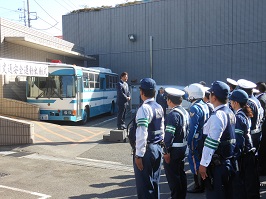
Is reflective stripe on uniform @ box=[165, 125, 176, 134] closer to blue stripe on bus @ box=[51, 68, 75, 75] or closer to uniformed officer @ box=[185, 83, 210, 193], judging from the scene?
uniformed officer @ box=[185, 83, 210, 193]

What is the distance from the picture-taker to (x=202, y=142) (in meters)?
3.96

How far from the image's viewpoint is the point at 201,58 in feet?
67.4

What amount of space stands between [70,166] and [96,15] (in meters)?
18.7

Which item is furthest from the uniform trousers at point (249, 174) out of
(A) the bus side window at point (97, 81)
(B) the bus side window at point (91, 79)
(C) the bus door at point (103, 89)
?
(C) the bus door at point (103, 89)

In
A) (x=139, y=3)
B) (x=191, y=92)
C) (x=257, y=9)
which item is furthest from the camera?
(x=139, y=3)

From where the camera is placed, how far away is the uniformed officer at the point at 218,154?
11.8 feet

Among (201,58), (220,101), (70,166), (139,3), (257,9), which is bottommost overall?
(70,166)

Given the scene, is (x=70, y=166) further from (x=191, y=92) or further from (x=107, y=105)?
(x=107, y=105)

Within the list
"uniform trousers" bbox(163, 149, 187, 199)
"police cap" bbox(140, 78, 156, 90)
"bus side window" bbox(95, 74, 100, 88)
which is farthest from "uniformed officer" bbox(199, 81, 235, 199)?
"bus side window" bbox(95, 74, 100, 88)

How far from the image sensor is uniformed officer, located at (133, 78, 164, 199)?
13.2 feet

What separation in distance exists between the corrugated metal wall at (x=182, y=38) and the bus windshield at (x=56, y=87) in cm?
984

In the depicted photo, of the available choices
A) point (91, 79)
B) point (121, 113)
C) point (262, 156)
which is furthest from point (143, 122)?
point (91, 79)

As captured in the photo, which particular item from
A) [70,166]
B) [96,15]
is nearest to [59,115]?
[70,166]

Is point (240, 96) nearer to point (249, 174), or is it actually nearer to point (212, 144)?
point (212, 144)
